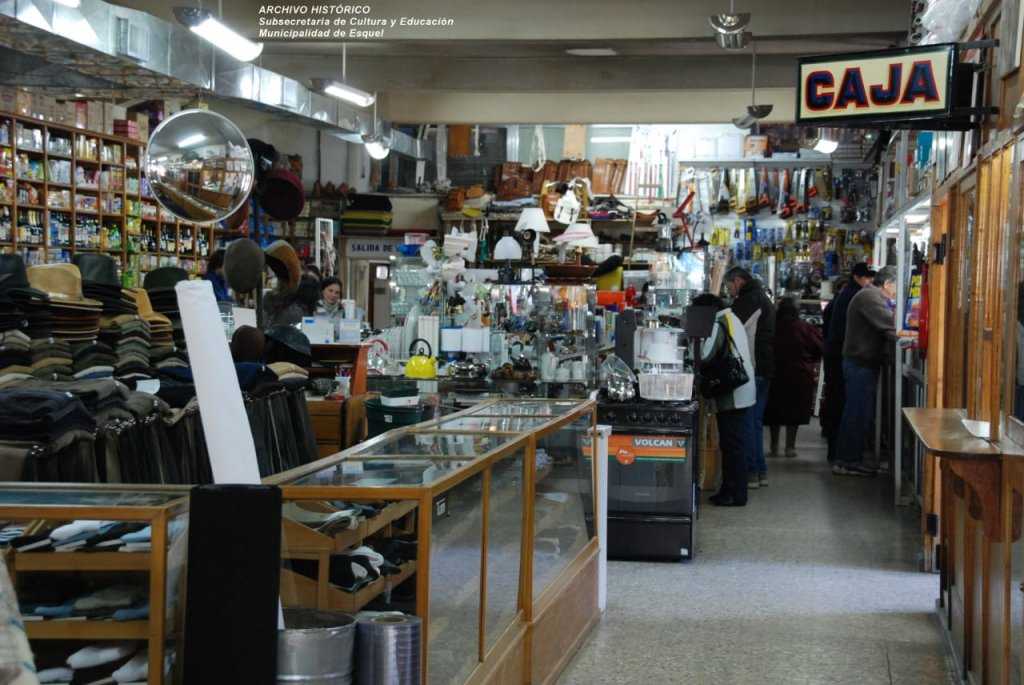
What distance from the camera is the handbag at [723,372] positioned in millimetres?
8211

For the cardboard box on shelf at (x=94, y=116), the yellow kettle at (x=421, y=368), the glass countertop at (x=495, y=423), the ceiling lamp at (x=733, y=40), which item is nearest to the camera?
the glass countertop at (x=495, y=423)

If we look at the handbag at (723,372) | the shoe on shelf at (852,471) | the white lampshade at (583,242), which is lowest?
the shoe on shelf at (852,471)

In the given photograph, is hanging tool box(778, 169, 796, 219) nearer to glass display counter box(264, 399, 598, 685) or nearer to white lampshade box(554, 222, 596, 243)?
white lampshade box(554, 222, 596, 243)

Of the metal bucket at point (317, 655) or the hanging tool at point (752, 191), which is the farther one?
the hanging tool at point (752, 191)

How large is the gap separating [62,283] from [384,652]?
11.8 feet

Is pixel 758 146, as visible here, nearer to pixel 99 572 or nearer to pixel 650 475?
pixel 650 475

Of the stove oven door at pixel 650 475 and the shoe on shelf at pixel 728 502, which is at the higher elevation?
the stove oven door at pixel 650 475

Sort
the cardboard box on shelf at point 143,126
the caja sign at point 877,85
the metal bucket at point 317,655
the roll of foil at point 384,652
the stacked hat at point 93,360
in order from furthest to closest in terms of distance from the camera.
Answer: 1. the cardboard box on shelf at point 143,126
2. the stacked hat at point 93,360
3. the caja sign at point 877,85
4. the roll of foil at point 384,652
5. the metal bucket at point 317,655

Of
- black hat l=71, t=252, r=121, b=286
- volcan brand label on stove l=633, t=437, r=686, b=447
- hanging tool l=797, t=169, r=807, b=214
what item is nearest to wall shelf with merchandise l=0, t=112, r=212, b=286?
black hat l=71, t=252, r=121, b=286

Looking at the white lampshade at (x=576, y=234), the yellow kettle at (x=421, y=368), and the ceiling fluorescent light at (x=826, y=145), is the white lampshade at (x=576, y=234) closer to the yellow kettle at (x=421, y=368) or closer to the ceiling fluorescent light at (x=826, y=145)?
the yellow kettle at (x=421, y=368)

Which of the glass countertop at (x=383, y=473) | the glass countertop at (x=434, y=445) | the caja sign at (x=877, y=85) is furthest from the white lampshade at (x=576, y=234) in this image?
the glass countertop at (x=383, y=473)

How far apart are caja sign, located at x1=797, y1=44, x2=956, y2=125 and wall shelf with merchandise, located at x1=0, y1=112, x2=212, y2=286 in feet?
25.0

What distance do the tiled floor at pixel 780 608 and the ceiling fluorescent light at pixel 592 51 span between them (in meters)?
5.84

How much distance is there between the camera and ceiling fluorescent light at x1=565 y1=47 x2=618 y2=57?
12709mm
